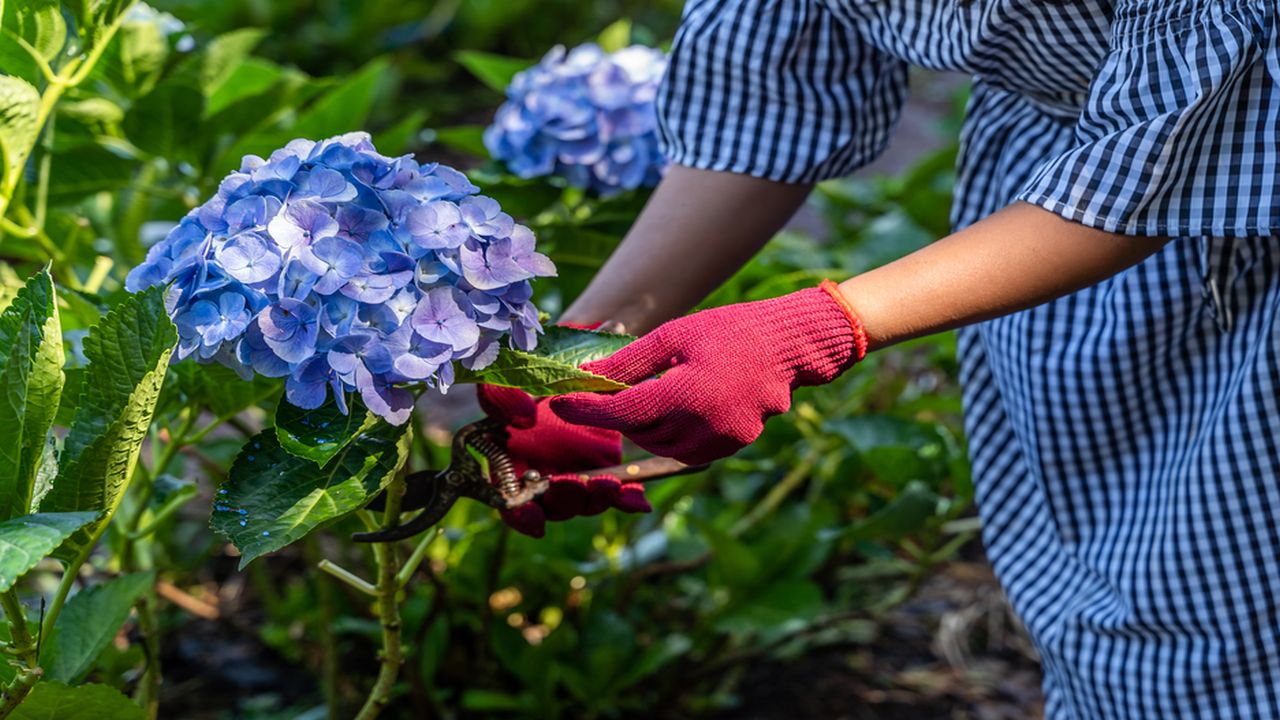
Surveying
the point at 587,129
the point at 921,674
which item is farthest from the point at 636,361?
the point at 921,674

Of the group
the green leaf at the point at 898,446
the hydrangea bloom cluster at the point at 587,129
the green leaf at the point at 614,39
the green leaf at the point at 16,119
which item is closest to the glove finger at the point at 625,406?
the green leaf at the point at 16,119

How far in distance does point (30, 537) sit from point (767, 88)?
0.86 meters

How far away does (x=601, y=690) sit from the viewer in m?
1.80

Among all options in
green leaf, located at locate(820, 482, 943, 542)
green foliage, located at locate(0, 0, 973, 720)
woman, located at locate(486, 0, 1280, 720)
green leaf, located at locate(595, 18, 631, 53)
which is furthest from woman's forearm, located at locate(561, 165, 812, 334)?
green leaf, located at locate(595, 18, 631, 53)

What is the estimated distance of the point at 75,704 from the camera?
1.01 metres

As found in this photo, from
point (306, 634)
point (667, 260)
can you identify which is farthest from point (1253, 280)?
point (306, 634)

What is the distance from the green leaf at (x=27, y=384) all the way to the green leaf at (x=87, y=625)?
0.88 feet

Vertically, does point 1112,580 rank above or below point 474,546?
above

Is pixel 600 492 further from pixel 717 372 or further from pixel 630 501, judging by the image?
pixel 717 372

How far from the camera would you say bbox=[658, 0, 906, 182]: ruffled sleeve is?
1.37 m

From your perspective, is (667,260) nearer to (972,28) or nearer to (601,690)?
(972,28)

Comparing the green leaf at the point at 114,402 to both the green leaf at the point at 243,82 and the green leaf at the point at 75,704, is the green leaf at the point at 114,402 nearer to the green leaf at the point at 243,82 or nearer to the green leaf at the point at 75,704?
the green leaf at the point at 75,704

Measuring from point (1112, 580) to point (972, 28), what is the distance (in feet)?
2.00

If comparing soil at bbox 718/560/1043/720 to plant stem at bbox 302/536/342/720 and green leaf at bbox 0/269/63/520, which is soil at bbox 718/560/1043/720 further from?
green leaf at bbox 0/269/63/520
